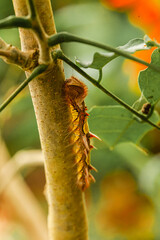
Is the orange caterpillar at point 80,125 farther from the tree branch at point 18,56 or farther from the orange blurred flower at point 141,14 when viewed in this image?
the orange blurred flower at point 141,14

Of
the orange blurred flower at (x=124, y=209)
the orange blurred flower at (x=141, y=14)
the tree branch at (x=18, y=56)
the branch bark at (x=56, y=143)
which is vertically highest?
the orange blurred flower at (x=141, y=14)

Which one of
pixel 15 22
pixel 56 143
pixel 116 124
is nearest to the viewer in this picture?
pixel 15 22

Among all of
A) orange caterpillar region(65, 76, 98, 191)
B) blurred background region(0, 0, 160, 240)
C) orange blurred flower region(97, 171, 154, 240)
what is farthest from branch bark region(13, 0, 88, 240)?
A: orange blurred flower region(97, 171, 154, 240)

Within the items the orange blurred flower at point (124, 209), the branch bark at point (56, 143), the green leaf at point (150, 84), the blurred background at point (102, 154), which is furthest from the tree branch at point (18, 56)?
the orange blurred flower at point (124, 209)

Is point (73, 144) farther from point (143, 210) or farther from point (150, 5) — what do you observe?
point (143, 210)

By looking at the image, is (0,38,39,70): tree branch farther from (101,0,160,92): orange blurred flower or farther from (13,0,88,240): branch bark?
(101,0,160,92): orange blurred flower

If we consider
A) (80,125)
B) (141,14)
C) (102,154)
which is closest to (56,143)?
(80,125)

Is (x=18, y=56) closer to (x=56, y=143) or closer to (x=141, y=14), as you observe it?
(x=56, y=143)
